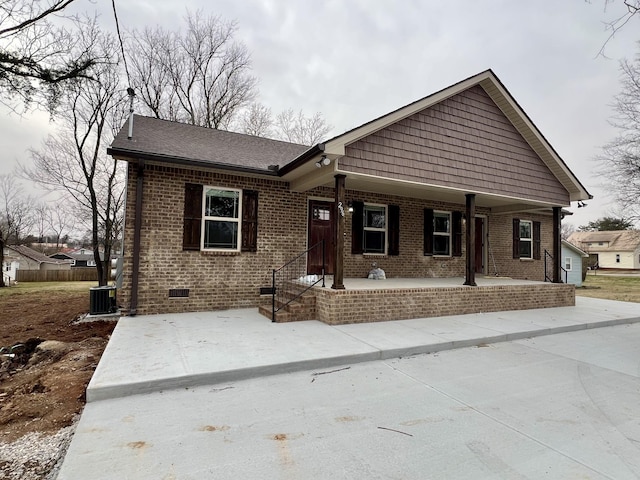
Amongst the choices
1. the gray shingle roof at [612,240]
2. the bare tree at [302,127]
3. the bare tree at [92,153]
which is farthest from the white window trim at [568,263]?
the gray shingle roof at [612,240]

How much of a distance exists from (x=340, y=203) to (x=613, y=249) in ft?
185

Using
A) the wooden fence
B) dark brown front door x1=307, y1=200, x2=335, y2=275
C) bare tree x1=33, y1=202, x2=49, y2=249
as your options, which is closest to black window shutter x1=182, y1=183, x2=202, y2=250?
dark brown front door x1=307, y1=200, x2=335, y2=275

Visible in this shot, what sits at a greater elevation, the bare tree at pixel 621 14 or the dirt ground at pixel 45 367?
the bare tree at pixel 621 14

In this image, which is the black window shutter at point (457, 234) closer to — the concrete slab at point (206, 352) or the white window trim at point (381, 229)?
the white window trim at point (381, 229)

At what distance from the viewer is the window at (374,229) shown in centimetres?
941

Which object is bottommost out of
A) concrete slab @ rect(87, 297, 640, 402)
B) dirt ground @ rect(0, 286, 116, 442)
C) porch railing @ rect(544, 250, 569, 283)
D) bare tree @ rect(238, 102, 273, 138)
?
dirt ground @ rect(0, 286, 116, 442)

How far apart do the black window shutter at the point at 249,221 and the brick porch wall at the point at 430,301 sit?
210 centimetres

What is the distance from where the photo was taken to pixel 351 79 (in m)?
16.9

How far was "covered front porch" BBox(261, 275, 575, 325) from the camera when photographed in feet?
21.1

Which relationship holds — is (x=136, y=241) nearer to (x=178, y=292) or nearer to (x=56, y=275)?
(x=178, y=292)

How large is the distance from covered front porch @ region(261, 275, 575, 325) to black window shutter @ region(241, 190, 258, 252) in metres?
1.34

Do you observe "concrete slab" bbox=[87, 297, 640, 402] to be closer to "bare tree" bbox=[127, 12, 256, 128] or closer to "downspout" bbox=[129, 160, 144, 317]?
"downspout" bbox=[129, 160, 144, 317]

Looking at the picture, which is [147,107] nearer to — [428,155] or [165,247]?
[165,247]

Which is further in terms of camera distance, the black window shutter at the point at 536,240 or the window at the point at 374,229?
the black window shutter at the point at 536,240
